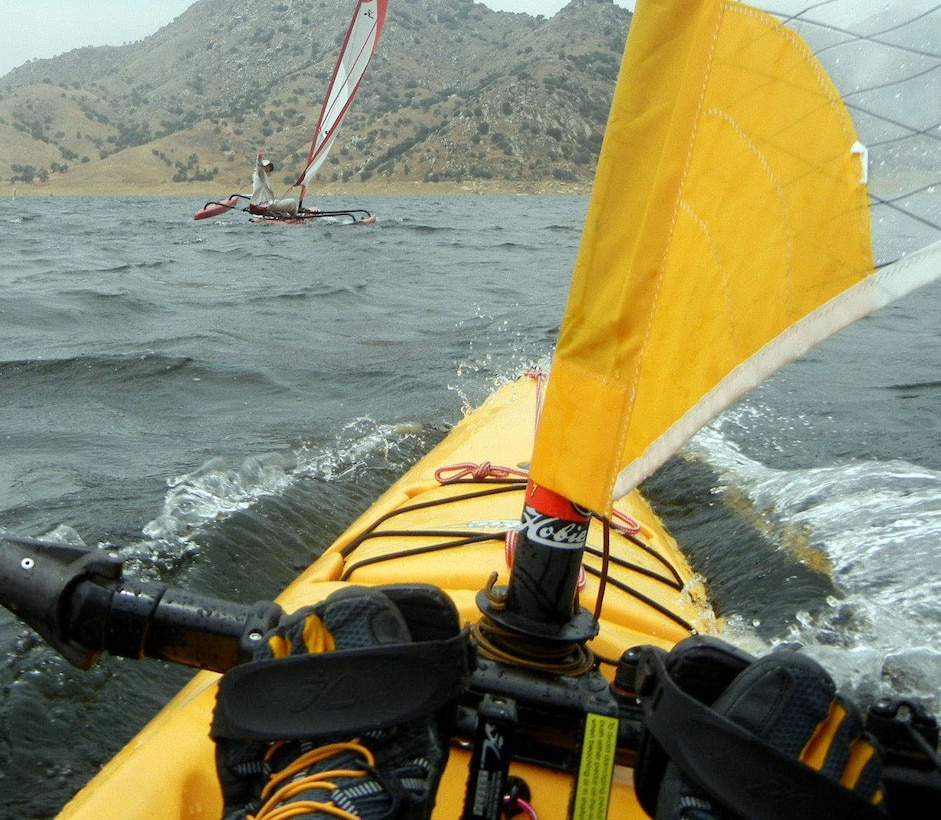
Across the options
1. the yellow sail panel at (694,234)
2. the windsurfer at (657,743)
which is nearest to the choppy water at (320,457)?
the yellow sail panel at (694,234)

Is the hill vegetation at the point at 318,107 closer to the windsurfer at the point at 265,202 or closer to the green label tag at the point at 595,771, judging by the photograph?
the windsurfer at the point at 265,202

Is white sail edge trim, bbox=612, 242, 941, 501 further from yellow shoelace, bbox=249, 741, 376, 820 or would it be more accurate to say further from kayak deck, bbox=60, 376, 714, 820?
yellow shoelace, bbox=249, 741, 376, 820

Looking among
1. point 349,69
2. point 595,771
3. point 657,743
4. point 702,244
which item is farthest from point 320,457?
point 349,69

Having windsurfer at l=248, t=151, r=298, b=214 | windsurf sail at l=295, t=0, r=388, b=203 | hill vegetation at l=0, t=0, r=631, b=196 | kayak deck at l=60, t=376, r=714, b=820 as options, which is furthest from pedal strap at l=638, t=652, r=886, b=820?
hill vegetation at l=0, t=0, r=631, b=196

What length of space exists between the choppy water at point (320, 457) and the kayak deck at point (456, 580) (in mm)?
576

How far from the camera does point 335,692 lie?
110cm

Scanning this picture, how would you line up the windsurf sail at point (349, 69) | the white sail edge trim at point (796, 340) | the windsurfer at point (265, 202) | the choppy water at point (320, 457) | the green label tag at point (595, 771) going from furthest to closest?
the windsurfer at point (265, 202) < the windsurf sail at point (349, 69) < the choppy water at point (320, 457) < the green label tag at point (595, 771) < the white sail edge trim at point (796, 340)

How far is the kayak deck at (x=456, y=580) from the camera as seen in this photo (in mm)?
1459

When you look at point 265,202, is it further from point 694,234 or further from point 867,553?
point 694,234

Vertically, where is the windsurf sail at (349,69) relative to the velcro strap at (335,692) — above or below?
above

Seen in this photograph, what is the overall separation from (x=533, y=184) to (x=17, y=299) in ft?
150

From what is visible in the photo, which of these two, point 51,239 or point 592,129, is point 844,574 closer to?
point 51,239

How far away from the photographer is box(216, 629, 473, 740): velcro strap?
109cm

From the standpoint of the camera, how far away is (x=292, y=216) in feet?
59.1
